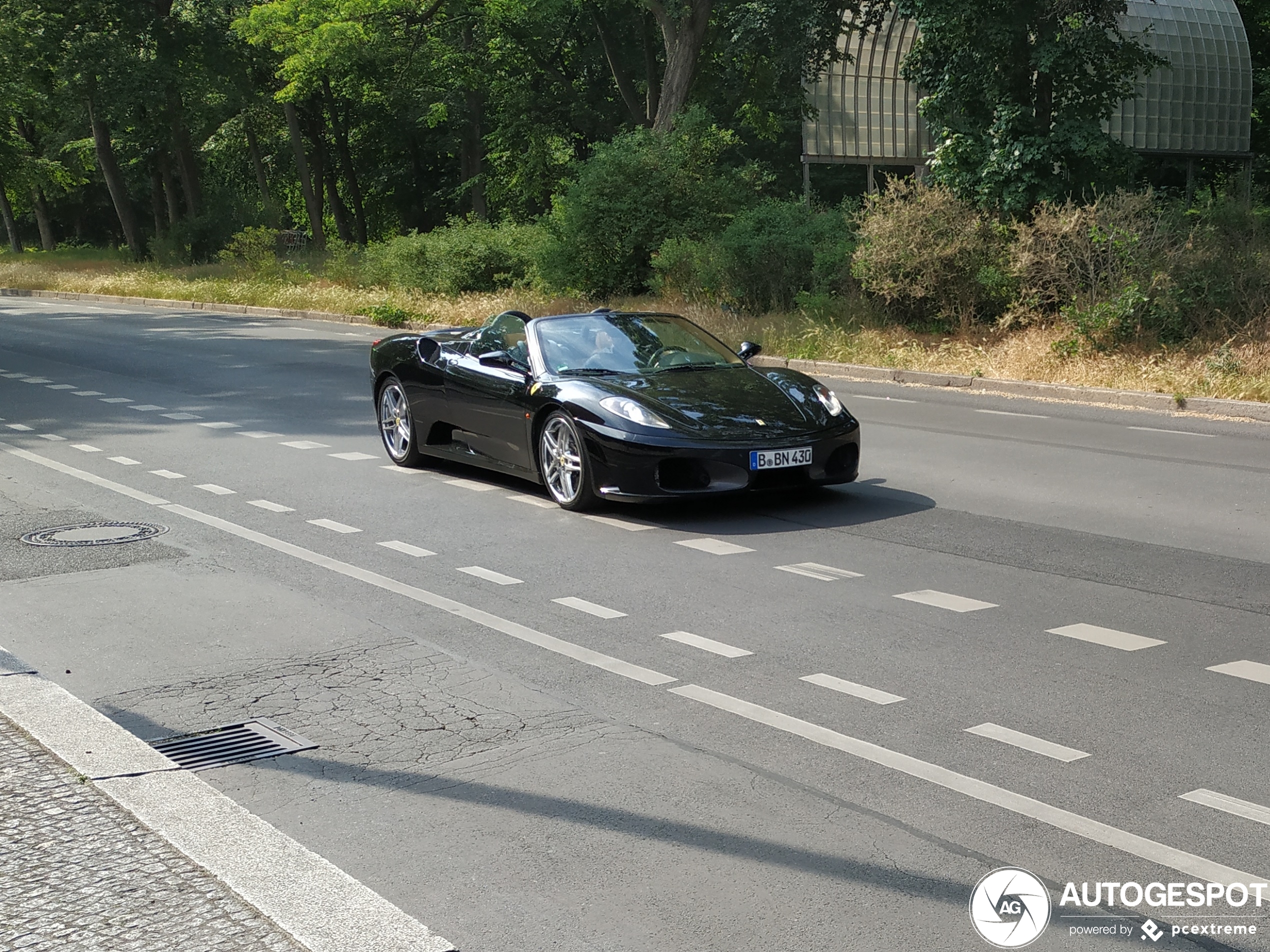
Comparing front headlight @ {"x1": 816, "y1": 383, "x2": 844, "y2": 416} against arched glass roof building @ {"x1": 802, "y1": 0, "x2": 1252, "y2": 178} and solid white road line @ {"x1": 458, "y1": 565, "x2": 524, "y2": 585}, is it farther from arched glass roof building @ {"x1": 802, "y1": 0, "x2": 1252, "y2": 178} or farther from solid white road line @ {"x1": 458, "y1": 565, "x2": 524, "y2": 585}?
arched glass roof building @ {"x1": 802, "y1": 0, "x2": 1252, "y2": 178}

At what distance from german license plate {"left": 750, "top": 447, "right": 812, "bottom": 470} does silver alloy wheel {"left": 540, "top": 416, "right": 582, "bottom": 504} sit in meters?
1.18

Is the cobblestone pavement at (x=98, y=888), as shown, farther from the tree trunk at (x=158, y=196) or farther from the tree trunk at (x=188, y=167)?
the tree trunk at (x=158, y=196)

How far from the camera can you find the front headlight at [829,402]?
9.91m

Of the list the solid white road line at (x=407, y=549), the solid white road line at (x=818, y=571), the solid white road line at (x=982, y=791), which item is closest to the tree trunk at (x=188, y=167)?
the solid white road line at (x=407, y=549)

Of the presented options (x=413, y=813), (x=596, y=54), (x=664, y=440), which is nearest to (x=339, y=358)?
(x=664, y=440)

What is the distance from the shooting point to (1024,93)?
21.7m

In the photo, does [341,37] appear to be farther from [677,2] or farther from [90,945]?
[90,945]

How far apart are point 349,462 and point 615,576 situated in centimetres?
484

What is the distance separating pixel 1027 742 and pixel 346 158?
200 ft

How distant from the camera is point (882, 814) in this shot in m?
4.42

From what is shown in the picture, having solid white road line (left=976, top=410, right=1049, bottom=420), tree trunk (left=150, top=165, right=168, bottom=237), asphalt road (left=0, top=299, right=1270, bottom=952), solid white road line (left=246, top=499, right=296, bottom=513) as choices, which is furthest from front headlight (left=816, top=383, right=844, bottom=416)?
tree trunk (left=150, top=165, right=168, bottom=237)

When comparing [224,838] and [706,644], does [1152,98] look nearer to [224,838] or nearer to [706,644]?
[706,644]

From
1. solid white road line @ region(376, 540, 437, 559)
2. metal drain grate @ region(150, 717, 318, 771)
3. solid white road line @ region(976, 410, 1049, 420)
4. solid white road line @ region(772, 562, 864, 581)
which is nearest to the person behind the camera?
metal drain grate @ region(150, 717, 318, 771)

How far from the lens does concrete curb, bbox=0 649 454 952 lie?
358 cm
